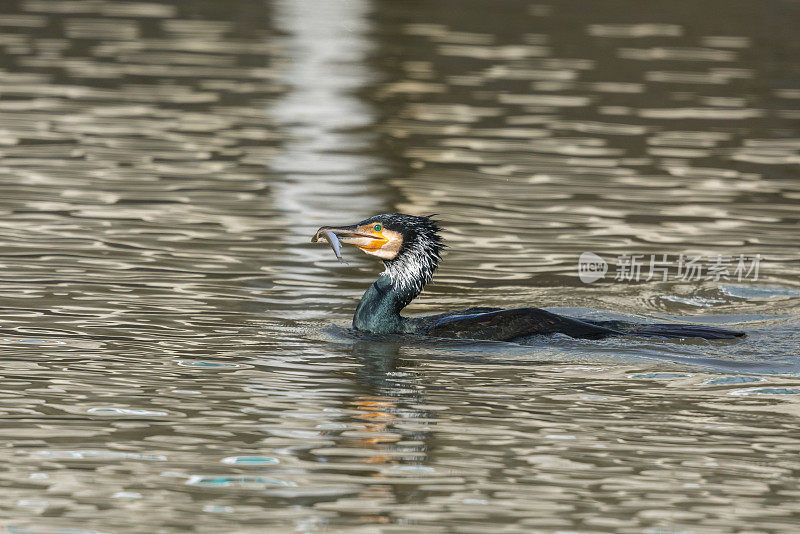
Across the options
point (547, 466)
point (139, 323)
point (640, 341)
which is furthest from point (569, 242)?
point (547, 466)

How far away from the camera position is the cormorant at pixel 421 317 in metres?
10.9

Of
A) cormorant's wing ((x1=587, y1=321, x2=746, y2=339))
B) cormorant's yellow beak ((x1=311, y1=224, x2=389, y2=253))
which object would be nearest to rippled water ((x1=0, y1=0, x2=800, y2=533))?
cormorant's wing ((x1=587, y1=321, x2=746, y2=339))

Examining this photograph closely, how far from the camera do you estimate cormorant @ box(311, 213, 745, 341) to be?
10.9 m

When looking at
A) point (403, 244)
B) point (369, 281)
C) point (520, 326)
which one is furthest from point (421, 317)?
point (369, 281)

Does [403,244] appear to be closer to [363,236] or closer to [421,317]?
[363,236]

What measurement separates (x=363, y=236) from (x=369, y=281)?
2.16 metres

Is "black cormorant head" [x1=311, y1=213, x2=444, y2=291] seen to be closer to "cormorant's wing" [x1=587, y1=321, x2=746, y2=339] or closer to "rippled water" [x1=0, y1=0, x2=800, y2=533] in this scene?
"rippled water" [x1=0, y1=0, x2=800, y2=533]

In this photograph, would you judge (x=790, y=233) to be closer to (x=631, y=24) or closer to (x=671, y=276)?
(x=671, y=276)

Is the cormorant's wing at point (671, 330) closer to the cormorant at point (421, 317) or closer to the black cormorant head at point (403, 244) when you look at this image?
the cormorant at point (421, 317)

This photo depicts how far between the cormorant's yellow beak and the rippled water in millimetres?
744

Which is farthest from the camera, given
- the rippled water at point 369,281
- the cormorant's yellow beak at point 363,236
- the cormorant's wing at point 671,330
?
the cormorant's yellow beak at point 363,236

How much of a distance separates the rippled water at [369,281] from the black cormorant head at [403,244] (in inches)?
24.2

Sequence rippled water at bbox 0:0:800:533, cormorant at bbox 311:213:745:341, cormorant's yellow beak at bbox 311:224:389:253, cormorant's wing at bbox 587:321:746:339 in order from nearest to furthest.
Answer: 1. rippled water at bbox 0:0:800:533
2. cormorant's wing at bbox 587:321:746:339
3. cormorant at bbox 311:213:745:341
4. cormorant's yellow beak at bbox 311:224:389:253

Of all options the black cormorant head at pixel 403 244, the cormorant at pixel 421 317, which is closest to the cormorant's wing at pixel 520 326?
the cormorant at pixel 421 317
